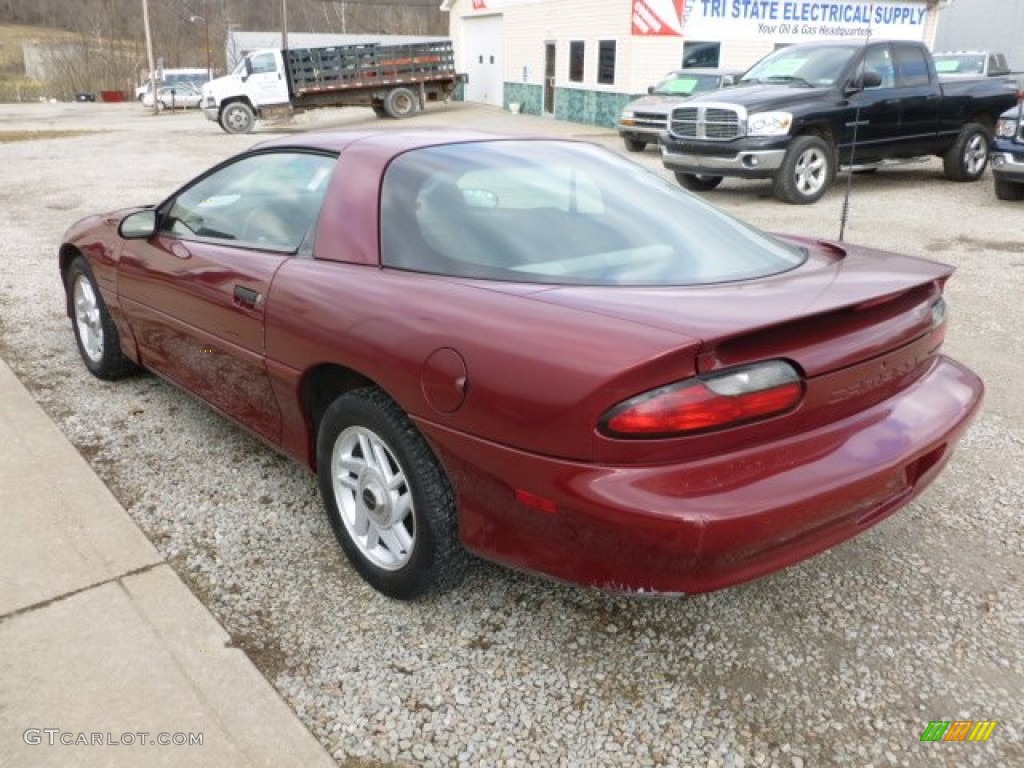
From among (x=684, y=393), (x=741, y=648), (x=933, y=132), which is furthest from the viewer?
(x=933, y=132)

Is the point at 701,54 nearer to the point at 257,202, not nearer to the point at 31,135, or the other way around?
the point at 31,135

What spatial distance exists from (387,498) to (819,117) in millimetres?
9271

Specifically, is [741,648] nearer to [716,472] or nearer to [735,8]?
[716,472]

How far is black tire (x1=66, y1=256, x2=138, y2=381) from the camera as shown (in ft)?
14.5

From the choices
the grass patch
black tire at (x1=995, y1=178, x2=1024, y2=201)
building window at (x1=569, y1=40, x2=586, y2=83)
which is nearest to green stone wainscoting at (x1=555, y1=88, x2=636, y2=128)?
building window at (x1=569, y1=40, x2=586, y2=83)

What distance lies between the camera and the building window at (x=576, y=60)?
25059 millimetres

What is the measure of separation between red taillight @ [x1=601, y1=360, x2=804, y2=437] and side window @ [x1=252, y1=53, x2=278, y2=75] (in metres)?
24.9

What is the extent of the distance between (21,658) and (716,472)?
6.57 feet

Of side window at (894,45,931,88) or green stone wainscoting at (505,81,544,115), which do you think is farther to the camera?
green stone wainscoting at (505,81,544,115)

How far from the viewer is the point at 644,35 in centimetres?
2220

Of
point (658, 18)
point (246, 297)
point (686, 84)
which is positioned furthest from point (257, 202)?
point (658, 18)

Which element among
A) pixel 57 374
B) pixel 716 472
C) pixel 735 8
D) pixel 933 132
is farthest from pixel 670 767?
pixel 735 8

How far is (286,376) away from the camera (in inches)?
114

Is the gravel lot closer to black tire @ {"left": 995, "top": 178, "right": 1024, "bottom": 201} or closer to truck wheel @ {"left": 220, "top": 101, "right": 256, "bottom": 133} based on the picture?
black tire @ {"left": 995, "top": 178, "right": 1024, "bottom": 201}
